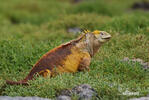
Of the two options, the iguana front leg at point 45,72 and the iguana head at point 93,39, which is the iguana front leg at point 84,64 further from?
the iguana front leg at point 45,72

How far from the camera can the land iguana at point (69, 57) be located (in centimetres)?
595

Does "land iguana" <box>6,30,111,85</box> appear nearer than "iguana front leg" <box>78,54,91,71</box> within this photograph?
Yes

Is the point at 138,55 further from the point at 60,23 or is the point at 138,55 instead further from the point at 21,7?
the point at 21,7

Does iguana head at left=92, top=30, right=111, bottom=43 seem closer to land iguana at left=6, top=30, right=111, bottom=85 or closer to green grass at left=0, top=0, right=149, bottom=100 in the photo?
land iguana at left=6, top=30, right=111, bottom=85

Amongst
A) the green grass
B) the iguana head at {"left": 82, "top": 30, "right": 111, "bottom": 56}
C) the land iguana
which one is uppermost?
the iguana head at {"left": 82, "top": 30, "right": 111, "bottom": 56}

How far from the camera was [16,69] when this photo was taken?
7.22 m

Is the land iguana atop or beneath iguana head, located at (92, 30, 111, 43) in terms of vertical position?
beneath

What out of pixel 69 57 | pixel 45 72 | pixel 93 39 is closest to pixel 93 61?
pixel 93 39

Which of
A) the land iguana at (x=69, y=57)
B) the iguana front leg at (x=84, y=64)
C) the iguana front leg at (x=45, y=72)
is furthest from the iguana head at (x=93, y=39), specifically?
the iguana front leg at (x=45, y=72)

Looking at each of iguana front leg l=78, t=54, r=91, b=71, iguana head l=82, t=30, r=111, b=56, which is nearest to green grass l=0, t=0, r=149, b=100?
iguana front leg l=78, t=54, r=91, b=71

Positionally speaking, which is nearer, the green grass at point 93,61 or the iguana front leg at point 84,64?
the green grass at point 93,61

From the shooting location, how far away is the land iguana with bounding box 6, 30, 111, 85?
595 cm

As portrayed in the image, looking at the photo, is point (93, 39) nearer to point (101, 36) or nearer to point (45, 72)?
point (101, 36)

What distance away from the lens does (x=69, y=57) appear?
6.01 meters
